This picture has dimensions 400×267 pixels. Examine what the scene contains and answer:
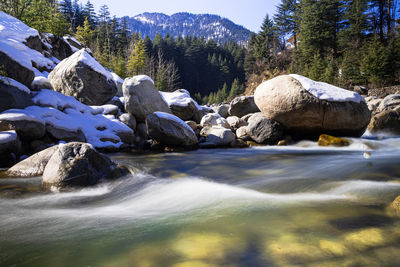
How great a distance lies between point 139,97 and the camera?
31.4ft

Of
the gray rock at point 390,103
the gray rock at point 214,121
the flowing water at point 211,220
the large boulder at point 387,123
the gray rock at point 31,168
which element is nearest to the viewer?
the flowing water at point 211,220

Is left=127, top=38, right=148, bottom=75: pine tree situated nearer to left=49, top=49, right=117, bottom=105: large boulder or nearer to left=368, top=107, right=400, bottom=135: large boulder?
left=49, top=49, right=117, bottom=105: large boulder

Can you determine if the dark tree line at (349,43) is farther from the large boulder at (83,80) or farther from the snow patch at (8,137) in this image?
the snow patch at (8,137)

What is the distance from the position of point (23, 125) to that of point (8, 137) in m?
0.68

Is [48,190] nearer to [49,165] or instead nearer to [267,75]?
[49,165]

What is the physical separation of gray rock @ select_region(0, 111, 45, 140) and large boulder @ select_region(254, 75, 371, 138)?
663 cm

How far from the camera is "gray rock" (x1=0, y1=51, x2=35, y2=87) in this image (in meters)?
6.71

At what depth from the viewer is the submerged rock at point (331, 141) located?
25.2 ft

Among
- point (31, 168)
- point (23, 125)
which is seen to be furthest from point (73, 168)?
point (23, 125)

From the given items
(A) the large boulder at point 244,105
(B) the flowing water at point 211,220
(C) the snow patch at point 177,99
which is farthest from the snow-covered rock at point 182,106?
(B) the flowing water at point 211,220

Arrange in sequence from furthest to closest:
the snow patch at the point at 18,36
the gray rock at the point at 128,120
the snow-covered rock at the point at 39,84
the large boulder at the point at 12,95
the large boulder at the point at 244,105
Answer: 1. the large boulder at the point at 244,105
2. the snow patch at the point at 18,36
3. the gray rock at the point at 128,120
4. the snow-covered rock at the point at 39,84
5. the large boulder at the point at 12,95

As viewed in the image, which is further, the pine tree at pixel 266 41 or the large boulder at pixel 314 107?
the pine tree at pixel 266 41

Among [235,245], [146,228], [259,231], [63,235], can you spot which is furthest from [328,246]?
[63,235]

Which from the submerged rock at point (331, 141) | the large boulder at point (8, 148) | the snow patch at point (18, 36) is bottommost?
the submerged rock at point (331, 141)
